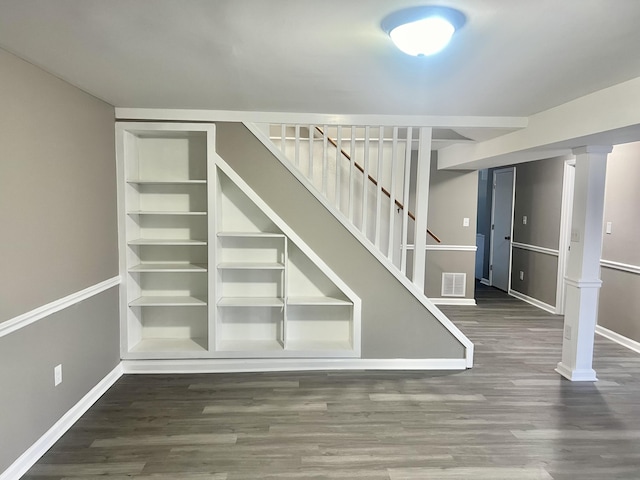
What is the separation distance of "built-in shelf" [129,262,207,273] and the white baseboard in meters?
0.77

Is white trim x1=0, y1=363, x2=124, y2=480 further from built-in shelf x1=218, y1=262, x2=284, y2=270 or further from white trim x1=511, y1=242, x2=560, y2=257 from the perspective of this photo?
white trim x1=511, y1=242, x2=560, y2=257

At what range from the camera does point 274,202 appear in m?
3.51

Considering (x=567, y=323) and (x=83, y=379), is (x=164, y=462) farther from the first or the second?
(x=567, y=323)

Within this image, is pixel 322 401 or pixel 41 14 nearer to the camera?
pixel 41 14

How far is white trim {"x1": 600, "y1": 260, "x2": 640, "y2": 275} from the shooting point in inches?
161

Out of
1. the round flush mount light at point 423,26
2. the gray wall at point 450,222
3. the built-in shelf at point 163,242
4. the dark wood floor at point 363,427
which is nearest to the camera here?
the round flush mount light at point 423,26

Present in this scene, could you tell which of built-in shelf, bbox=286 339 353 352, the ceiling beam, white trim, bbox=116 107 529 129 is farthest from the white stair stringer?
the ceiling beam

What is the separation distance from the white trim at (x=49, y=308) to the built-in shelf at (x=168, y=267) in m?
0.29

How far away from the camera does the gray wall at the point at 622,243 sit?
162 inches

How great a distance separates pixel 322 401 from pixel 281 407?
0.30 m

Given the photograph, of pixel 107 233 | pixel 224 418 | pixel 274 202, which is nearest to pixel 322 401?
pixel 224 418

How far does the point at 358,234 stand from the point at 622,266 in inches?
116

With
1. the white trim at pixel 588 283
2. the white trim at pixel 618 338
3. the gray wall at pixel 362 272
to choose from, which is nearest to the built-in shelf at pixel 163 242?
the gray wall at pixel 362 272

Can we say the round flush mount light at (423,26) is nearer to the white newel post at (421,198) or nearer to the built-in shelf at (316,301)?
the white newel post at (421,198)
